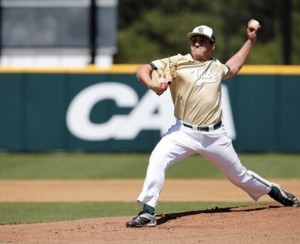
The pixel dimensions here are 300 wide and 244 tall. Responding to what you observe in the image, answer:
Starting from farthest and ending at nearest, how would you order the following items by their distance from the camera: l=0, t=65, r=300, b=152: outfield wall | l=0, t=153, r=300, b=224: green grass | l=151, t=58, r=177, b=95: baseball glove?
l=0, t=65, r=300, b=152: outfield wall, l=0, t=153, r=300, b=224: green grass, l=151, t=58, r=177, b=95: baseball glove

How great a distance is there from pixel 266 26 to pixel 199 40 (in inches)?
1389

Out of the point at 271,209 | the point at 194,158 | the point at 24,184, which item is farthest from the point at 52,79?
the point at 271,209

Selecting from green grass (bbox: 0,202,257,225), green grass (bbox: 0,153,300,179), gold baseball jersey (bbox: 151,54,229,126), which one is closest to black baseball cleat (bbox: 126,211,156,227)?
gold baseball jersey (bbox: 151,54,229,126)

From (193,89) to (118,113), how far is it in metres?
9.61

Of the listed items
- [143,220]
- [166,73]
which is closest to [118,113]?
[166,73]

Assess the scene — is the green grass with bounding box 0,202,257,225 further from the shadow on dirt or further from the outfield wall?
the outfield wall

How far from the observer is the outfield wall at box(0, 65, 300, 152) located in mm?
18250

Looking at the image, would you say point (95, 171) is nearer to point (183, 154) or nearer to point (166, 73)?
point (183, 154)

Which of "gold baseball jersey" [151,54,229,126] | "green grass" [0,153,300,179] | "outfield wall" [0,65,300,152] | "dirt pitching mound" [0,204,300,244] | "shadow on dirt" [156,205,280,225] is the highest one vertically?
"gold baseball jersey" [151,54,229,126]

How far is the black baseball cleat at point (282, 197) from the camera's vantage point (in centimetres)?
945

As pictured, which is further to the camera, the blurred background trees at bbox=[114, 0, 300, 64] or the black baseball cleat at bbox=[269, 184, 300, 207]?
the blurred background trees at bbox=[114, 0, 300, 64]

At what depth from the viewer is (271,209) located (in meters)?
9.42

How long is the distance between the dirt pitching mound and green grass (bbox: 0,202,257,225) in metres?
0.90

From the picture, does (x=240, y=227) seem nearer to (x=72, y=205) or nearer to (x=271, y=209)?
(x=271, y=209)
